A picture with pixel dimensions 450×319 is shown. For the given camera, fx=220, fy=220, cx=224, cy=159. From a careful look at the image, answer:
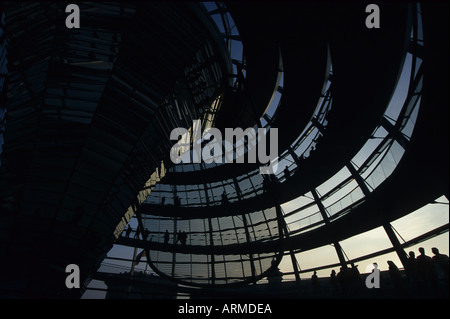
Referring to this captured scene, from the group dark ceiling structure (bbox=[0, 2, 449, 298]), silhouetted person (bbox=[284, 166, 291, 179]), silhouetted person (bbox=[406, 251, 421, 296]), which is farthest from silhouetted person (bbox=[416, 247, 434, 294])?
silhouetted person (bbox=[284, 166, 291, 179])

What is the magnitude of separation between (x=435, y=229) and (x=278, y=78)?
12.1m

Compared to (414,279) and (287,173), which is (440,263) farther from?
(287,173)

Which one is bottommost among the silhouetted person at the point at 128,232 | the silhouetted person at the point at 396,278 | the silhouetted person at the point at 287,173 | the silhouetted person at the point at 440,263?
the silhouetted person at the point at 396,278

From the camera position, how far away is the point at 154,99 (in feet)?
33.2

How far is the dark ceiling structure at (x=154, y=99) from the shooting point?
841 centimetres

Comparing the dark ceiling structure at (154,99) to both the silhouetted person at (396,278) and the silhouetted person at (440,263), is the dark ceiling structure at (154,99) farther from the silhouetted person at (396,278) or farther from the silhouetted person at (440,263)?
the silhouetted person at (396,278)

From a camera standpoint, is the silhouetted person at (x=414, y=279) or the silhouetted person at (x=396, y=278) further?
the silhouetted person at (x=396, y=278)

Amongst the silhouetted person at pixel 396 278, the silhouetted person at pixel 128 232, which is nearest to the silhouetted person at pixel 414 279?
the silhouetted person at pixel 396 278

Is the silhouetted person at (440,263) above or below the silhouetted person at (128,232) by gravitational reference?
below

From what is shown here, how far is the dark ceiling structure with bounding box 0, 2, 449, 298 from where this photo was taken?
27.6 ft

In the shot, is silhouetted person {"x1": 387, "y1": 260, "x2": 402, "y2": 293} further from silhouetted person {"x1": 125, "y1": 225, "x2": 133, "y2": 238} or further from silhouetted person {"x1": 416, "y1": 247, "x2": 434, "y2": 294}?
silhouetted person {"x1": 125, "y1": 225, "x2": 133, "y2": 238}

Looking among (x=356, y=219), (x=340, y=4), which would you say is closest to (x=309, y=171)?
(x=356, y=219)
